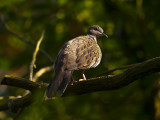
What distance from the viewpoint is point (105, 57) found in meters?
7.75

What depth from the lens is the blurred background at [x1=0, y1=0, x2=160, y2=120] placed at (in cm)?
672

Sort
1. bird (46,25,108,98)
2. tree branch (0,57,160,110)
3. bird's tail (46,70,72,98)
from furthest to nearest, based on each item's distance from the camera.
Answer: bird (46,25,108,98) < bird's tail (46,70,72,98) < tree branch (0,57,160,110)

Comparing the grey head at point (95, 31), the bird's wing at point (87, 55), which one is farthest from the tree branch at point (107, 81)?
the grey head at point (95, 31)

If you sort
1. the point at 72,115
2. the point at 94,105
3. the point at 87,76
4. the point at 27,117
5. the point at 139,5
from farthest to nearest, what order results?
the point at 139,5 < the point at 94,105 < the point at 87,76 < the point at 72,115 < the point at 27,117

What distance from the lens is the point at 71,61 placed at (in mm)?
5254

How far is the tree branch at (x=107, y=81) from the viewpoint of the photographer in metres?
3.98

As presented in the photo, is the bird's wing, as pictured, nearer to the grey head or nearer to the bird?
the bird

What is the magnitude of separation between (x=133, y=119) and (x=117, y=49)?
183 cm

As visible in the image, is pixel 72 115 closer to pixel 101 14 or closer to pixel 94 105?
pixel 94 105

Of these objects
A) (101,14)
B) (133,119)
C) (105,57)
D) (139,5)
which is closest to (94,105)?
(133,119)

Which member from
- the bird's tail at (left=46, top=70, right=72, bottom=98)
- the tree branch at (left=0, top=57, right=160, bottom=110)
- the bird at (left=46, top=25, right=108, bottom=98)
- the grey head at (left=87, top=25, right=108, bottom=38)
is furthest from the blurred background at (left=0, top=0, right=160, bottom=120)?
the tree branch at (left=0, top=57, right=160, bottom=110)

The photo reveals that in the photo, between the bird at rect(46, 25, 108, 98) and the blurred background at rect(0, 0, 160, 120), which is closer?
the bird at rect(46, 25, 108, 98)

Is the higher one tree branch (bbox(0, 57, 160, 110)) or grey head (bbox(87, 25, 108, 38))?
grey head (bbox(87, 25, 108, 38))

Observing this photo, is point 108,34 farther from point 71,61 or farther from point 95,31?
point 71,61
